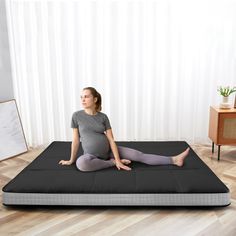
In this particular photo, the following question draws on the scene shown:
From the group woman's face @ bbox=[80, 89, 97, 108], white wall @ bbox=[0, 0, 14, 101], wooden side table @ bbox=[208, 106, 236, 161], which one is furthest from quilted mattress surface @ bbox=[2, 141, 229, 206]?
white wall @ bbox=[0, 0, 14, 101]

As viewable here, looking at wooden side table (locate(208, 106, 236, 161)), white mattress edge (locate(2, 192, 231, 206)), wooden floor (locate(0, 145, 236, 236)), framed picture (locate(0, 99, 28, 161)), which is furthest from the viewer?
framed picture (locate(0, 99, 28, 161))

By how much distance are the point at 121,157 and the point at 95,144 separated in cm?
27

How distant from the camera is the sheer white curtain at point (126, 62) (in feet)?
11.9

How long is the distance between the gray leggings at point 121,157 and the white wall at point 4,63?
152 centimetres

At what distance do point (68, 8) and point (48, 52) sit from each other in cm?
55

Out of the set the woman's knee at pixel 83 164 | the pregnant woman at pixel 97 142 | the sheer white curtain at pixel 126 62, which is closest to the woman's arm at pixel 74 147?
the pregnant woman at pixel 97 142

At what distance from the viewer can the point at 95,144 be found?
8.45ft

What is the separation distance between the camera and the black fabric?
2229 millimetres

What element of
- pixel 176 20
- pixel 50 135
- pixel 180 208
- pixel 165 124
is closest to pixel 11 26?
pixel 50 135

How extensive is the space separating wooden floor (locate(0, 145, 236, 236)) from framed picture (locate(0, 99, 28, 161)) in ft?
3.98

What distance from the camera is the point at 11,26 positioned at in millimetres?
3664

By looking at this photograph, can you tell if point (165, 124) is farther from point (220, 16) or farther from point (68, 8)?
point (68, 8)

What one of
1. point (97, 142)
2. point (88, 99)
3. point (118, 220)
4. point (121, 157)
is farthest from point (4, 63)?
point (118, 220)

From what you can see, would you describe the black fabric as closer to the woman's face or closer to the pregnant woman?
the pregnant woman
